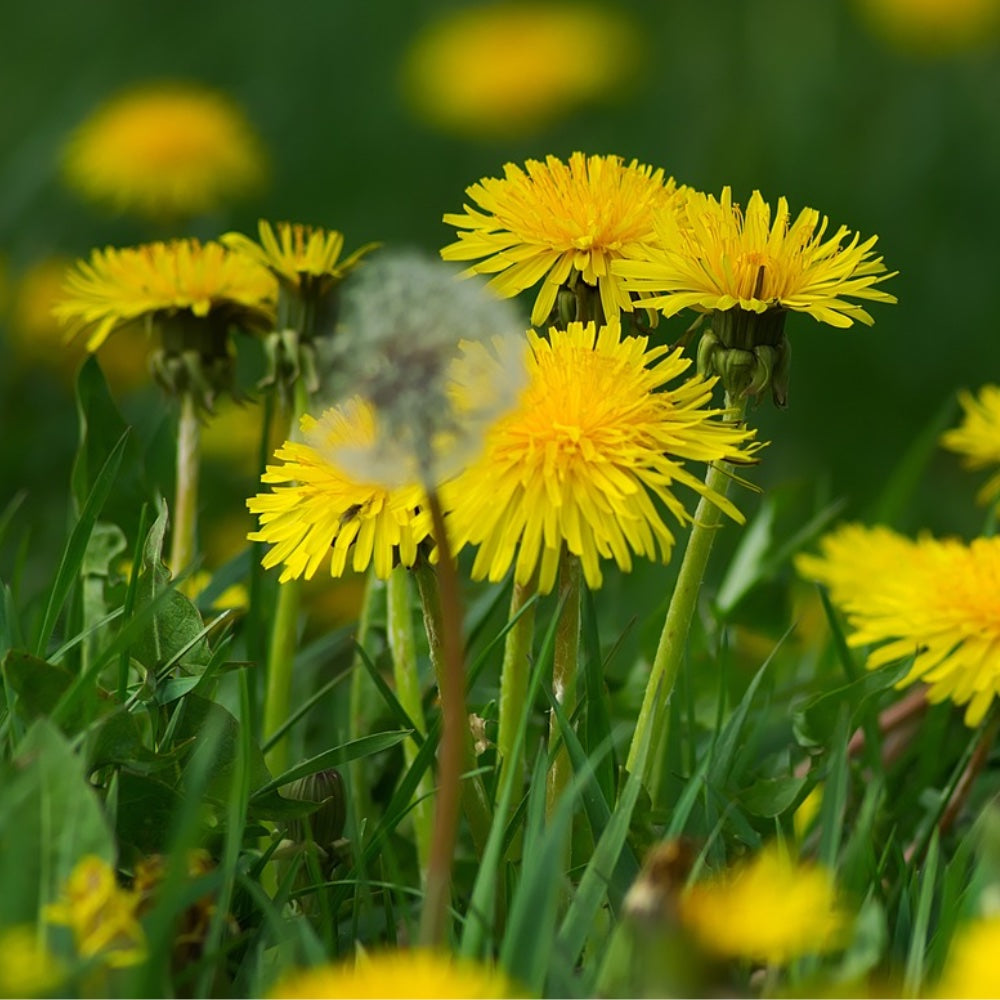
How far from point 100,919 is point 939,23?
A: 3.24 metres

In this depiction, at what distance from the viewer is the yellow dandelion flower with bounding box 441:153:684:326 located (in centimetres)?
94

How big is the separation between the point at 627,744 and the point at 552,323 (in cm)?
37

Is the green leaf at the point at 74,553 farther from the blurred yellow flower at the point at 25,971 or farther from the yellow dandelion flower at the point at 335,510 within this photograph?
the blurred yellow flower at the point at 25,971

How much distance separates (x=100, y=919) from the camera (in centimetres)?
72

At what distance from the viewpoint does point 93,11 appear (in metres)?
4.12

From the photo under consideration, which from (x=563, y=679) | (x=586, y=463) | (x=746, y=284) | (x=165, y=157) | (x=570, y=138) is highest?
(x=570, y=138)

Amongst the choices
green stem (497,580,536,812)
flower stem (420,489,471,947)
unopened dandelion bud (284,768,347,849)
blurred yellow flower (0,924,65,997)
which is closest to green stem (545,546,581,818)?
green stem (497,580,536,812)

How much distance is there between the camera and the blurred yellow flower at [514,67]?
11.3 feet

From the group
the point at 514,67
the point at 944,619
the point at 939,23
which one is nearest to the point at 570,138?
the point at 514,67

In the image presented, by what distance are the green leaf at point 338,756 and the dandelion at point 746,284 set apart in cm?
28

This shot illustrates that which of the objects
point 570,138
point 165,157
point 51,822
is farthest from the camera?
point 570,138

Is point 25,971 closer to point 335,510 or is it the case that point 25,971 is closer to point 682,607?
point 335,510

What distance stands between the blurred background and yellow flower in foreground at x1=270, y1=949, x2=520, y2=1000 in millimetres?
1380

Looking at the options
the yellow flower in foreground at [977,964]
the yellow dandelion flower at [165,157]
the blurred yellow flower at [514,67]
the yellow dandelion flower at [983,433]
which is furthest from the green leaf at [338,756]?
the blurred yellow flower at [514,67]
